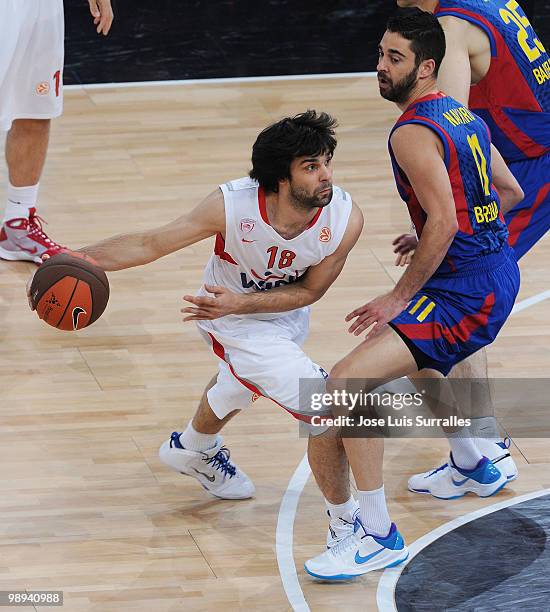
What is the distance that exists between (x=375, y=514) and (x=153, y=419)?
1.28 metres

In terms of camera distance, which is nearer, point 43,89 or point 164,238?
point 164,238

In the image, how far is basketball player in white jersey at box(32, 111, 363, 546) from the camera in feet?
13.9

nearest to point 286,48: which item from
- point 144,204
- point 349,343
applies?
point 144,204

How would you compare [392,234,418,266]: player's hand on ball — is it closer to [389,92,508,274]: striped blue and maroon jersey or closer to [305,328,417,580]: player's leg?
[389,92,508,274]: striped blue and maroon jersey

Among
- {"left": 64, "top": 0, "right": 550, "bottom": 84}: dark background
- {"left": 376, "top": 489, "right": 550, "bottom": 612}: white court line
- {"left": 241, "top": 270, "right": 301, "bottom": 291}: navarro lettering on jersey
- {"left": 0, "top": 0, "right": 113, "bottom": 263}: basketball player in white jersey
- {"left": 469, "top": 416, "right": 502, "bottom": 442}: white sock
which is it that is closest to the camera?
{"left": 376, "top": 489, "right": 550, "bottom": 612}: white court line

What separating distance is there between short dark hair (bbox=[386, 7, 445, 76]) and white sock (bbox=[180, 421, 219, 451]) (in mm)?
1517

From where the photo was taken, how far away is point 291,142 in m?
4.23

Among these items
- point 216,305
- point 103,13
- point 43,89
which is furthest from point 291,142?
point 43,89

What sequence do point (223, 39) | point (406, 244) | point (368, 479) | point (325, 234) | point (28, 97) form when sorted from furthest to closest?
point (223, 39)
point (28, 97)
point (406, 244)
point (325, 234)
point (368, 479)

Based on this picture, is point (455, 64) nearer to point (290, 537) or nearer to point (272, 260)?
point (272, 260)

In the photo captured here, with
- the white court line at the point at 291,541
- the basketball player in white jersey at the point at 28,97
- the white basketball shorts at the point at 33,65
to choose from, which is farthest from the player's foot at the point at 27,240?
the white court line at the point at 291,541

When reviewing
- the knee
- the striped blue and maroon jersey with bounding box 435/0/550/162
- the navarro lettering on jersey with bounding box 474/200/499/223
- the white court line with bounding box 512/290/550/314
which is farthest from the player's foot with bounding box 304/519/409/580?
the white court line with bounding box 512/290/550/314

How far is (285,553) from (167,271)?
2.47 m

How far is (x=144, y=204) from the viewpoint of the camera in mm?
7262
